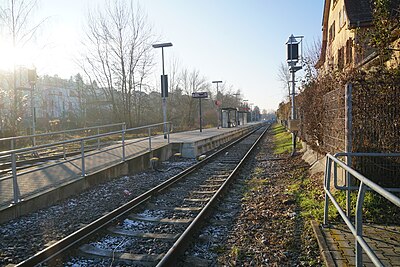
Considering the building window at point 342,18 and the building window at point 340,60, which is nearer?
the building window at point 340,60

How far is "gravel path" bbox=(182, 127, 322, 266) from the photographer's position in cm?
457

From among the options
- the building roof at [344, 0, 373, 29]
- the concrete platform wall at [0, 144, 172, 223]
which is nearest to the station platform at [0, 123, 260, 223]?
the concrete platform wall at [0, 144, 172, 223]

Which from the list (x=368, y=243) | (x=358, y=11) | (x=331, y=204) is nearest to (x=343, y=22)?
(x=358, y=11)

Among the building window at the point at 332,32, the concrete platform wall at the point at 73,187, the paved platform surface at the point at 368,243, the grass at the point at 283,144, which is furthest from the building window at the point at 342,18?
the paved platform surface at the point at 368,243

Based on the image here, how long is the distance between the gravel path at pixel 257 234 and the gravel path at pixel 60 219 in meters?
2.47

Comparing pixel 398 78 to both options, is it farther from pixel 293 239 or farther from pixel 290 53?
pixel 290 53

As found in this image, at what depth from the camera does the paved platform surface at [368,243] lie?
159 inches

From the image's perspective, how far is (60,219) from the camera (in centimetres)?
670

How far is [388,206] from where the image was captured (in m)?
5.85

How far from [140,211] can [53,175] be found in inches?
138

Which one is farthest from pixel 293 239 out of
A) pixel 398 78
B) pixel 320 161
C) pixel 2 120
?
pixel 2 120

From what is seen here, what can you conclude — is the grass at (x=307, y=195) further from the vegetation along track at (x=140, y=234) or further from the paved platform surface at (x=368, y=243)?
the vegetation along track at (x=140, y=234)

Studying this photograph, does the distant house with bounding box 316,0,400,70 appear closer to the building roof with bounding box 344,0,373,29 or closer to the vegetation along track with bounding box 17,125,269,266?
the building roof with bounding box 344,0,373,29

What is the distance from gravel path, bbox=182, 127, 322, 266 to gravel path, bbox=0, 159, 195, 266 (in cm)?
247
